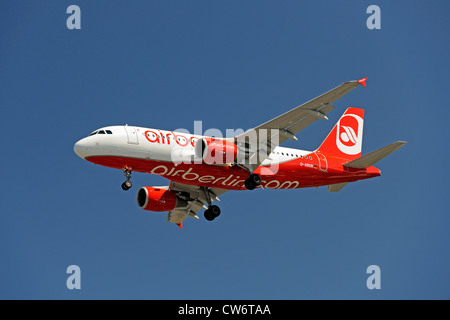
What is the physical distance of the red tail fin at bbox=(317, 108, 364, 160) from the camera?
4234cm

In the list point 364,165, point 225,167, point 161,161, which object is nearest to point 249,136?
point 225,167

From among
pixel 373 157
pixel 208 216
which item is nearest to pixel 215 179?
pixel 208 216

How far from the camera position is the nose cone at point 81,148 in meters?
35.6

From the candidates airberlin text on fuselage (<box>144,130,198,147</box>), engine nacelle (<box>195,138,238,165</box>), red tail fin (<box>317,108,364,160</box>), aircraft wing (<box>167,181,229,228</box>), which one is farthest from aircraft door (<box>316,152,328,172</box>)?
airberlin text on fuselage (<box>144,130,198,147</box>)

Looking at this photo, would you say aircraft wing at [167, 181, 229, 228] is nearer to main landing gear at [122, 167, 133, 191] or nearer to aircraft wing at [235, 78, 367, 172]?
aircraft wing at [235, 78, 367, 172]

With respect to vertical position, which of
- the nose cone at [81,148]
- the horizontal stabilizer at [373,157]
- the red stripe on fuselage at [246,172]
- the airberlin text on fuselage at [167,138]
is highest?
the airberlin text on fuselage at [167,138]

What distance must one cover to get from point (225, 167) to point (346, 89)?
29.7 ft

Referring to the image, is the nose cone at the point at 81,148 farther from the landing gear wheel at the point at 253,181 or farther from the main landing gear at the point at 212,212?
the main landing gear at the point at 212,212

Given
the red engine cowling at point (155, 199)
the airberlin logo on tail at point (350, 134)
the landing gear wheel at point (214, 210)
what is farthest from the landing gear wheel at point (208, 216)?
the airberlin logo on tail at point (350, 134)

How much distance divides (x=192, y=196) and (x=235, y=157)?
7.15 m

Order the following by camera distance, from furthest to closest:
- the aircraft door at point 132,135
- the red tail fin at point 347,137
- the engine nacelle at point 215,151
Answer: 1. the red tail fin at point 347,137
2. the engine nacelle at point 215,151
3. the aircraft door at point 132,135

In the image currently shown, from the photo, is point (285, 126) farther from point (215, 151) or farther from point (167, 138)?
point (167, 138)

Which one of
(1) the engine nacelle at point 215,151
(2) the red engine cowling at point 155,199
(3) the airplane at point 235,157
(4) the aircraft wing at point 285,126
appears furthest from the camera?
(2) the red engine cowling at point 155,199

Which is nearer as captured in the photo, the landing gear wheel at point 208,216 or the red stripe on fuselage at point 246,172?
the red stripe on fuselage at point 246,172
